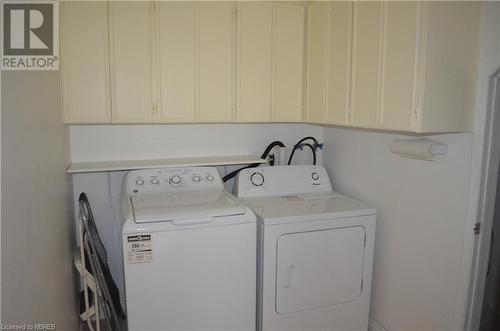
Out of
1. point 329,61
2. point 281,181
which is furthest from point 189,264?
point 329,61

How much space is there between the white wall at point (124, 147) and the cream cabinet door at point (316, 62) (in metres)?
0.50

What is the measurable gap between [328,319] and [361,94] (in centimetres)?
135

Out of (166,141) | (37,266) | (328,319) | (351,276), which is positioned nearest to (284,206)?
(351,276)

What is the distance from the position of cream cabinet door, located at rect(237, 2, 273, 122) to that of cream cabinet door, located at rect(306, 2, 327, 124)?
0.26m

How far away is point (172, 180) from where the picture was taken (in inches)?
96.5

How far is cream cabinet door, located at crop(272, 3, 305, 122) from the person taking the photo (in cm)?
244

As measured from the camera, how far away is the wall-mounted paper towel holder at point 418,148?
6.16ft

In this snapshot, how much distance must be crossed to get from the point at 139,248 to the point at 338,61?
151 cm

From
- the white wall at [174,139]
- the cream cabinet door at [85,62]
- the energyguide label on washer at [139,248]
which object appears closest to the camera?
the energyguide label on washer at [139,248]

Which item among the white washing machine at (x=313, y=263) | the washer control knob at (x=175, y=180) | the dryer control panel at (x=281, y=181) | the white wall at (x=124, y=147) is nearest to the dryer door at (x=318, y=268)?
the white washing machine at (x=313, y=263)

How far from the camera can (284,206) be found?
7.52 feet

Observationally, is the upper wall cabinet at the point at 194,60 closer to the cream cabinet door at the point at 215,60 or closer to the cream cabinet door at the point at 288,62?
the cream cabinet door at the point at 215,60

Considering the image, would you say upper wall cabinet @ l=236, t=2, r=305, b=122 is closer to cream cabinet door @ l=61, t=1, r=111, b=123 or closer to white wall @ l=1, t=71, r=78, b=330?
cream cabinet door @ l=61, t=1, r=111, b=123

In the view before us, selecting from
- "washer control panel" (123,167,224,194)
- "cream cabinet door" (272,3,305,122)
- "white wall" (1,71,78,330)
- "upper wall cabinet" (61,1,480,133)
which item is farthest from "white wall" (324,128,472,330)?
"white wall" (1,71,78,330)
